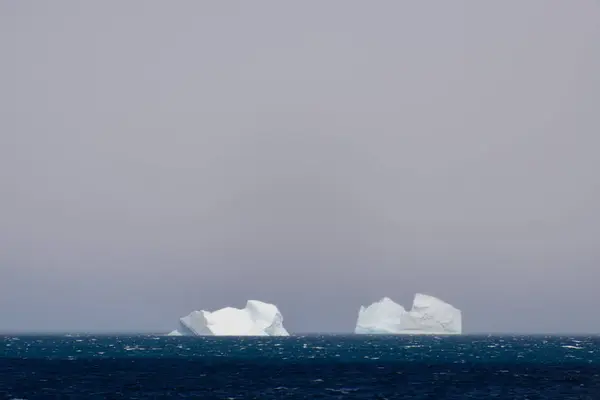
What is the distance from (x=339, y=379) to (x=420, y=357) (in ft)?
117

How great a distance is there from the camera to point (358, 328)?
188m

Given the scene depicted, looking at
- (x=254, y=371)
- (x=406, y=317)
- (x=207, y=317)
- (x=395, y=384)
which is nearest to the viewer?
(x=395, y=384)

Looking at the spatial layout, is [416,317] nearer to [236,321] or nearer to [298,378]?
[236,321]

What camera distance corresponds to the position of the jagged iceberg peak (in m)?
161

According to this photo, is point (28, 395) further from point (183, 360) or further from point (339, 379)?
point (183, 360)

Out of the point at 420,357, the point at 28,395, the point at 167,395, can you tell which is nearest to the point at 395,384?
the point at 167,395

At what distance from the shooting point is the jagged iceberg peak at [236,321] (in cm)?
16075

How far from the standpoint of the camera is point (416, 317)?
558ft

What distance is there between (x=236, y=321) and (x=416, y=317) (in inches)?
1361

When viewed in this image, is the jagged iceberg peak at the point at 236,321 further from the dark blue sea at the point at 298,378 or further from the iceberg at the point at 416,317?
the dark blue sea at the point at 298,378

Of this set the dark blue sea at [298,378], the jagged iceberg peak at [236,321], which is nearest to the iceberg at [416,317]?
the jagged iceberg peak at [236,321]

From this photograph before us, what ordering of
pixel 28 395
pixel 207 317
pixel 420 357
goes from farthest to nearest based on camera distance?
pixel 207 317, pixel 420 357, pixel 28 395

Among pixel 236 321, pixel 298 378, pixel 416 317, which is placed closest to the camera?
pixel 298 378

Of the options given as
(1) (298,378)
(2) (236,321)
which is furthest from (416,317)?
(1) (298,378)
